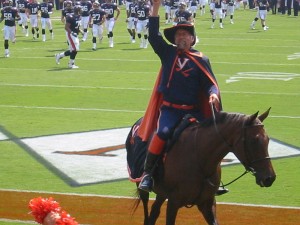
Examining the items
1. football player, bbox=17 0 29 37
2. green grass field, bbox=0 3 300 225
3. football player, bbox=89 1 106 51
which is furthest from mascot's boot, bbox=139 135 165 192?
football player, bbox=17 0 29 37

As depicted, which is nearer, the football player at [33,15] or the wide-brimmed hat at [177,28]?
the wide-brimmed hat at [177,28]

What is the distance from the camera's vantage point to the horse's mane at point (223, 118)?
733 cm

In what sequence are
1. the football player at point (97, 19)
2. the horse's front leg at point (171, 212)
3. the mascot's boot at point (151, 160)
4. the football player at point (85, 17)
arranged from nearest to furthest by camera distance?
the horse's front leg at point (171, 212) < the mascot's boot at point (151, 160) < the football player at point (97, 19) < the football player at point (85, 17)

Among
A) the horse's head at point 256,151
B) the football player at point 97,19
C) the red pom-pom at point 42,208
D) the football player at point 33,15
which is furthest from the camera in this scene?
the football player at point 33,15

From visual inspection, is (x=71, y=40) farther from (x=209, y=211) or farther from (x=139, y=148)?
(x=209, y=211)

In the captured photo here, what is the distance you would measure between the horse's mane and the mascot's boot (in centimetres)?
50

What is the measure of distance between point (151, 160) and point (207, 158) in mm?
644

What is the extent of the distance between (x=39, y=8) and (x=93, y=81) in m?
15.2

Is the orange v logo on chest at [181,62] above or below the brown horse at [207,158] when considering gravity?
above

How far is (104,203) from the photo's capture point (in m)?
10.3

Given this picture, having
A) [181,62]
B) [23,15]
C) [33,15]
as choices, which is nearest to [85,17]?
[33,15]

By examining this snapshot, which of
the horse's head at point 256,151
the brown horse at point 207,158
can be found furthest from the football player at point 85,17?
the horse's head at point 256,151

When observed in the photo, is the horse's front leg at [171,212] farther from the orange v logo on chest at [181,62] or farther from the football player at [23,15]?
the football player at [23,15]

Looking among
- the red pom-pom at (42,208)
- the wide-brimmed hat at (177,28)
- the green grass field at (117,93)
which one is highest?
the wide-brimmed hat at (177,28)
